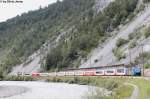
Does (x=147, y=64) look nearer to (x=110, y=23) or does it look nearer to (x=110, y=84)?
(x=110, y=84)

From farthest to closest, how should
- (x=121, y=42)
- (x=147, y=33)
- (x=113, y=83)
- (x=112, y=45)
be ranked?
(x=112, y=45)
(x=121, y=42)
(x=147, y=33)
(x=113, y=83)

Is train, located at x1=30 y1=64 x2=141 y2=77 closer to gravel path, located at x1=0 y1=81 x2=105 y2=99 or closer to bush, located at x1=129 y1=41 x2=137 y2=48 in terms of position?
gravel path, located at x1=0 y1=81 x2=105 y2=99

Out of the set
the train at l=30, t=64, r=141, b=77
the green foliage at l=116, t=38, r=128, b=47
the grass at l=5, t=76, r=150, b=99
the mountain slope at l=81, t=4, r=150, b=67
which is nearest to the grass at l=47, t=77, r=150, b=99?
the grass at l=5, t=76, r=150, b=99

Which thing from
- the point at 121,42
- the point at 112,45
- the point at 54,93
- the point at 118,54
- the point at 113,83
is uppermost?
the point at 121,42

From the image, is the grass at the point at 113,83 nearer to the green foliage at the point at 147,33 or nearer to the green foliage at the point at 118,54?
the green foliage at the point at 118,54

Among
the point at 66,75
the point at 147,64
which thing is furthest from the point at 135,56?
the point at 66,75

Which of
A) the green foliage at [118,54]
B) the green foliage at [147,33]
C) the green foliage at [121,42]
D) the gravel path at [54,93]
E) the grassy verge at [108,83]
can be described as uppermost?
the green foliage at [147,33]

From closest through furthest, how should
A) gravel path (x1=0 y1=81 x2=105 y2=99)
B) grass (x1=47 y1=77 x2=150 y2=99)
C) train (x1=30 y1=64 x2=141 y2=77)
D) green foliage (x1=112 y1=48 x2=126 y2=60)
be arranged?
grass (x1=47 y1=77 x2=150 y2=99) → gravel path (x1=0 y1=81 x2=105 y2=99) → train (x1=30 y1=64 x2=141 y2=77) → green foliage (x1=112 y1=48 x2=126 y2=60)

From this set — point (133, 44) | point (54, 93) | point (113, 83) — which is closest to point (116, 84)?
point (113, 83)

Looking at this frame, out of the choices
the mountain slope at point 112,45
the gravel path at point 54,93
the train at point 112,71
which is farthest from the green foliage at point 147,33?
the gravel path at point 54,93

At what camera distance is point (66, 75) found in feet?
519

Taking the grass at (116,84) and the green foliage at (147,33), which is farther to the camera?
the green foliage at (147,33)

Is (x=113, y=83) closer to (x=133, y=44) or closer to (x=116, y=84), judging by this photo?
(x=116, y=84)

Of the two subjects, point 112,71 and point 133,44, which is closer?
point 112,71
